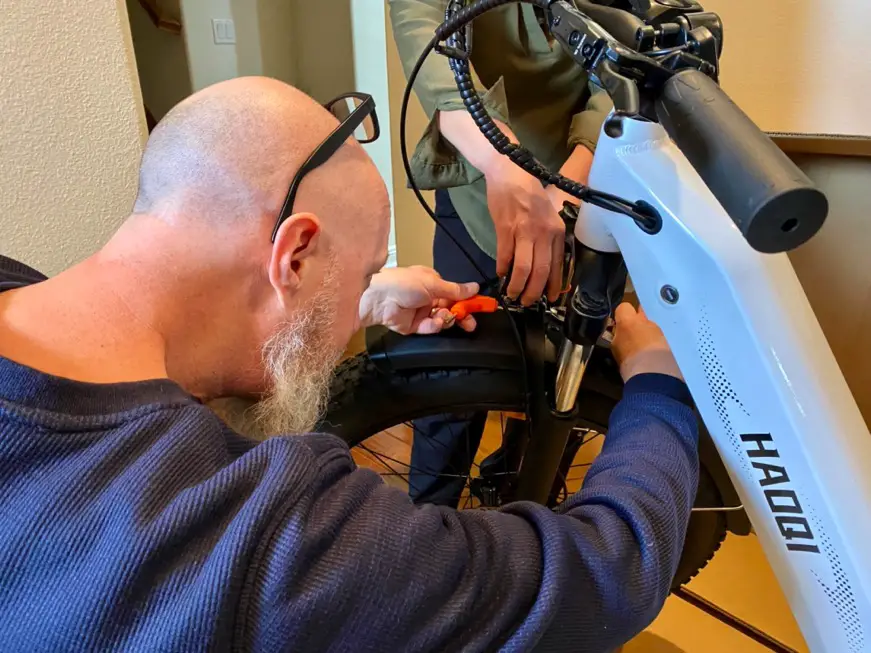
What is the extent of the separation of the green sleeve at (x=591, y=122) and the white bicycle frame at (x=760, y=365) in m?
0.32

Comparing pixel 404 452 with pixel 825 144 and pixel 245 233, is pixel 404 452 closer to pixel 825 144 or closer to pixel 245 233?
pixel 245 233

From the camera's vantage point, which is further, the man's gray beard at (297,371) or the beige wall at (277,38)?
the beige wall at (277,38)

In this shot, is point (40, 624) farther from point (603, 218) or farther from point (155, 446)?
point (603, 218)

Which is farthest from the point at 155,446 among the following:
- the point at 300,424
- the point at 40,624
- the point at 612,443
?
the point at 612,443

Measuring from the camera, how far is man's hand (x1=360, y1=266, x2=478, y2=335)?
73 centimetres

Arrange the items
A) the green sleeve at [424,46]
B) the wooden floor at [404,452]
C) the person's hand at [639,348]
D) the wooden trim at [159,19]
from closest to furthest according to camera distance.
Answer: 1. the person's hand at [639,348]
2. the green sleeve at [424,46]
3. the wooden floor at [404,452]
4. the wooden trim at [159,19]

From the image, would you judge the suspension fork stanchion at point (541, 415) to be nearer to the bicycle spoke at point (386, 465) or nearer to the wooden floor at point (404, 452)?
the wooden floor at point (404, 452)

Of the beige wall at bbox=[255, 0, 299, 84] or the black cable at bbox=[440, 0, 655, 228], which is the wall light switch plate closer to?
the beige wall at bbox=[255, 0, 299, 84]

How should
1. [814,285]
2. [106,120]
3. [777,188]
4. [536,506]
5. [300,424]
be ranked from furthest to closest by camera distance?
[814,285]
[106,120]
[300,424]
[536,506]
[777,188]

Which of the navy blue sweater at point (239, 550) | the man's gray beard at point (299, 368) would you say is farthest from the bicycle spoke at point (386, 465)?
the navy blue sweater at point (239, 550)

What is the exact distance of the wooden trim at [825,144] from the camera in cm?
107

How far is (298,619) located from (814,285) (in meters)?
1.13

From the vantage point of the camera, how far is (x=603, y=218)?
1.76 feet

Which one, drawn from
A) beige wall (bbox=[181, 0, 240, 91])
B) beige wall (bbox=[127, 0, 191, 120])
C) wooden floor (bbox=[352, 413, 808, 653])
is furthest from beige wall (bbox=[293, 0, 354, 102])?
wooden floor (bbox=[352, 413, 808, 653])
